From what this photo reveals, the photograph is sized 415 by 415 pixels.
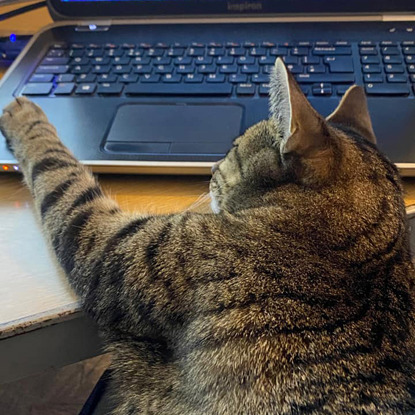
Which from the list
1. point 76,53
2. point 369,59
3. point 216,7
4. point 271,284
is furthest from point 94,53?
point 271,284

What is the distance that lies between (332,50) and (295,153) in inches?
16.1

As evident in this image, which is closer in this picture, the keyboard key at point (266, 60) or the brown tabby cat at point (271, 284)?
the brown tabby cat at point (271, 284)

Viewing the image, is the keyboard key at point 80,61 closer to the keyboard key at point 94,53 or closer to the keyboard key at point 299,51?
the keyboard key at point 94,53

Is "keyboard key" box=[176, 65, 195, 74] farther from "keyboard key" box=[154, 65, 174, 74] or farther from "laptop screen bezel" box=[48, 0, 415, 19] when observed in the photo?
"laptop screen bezel" box=[48, 0, 415, 19]

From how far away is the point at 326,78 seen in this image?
87 cm

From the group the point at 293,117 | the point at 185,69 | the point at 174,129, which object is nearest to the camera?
the point at 293,117

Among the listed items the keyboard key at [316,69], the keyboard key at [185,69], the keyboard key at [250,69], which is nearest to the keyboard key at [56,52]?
the keyboard key at [185,69]

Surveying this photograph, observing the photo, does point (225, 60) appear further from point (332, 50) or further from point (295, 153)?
point (295, 153)

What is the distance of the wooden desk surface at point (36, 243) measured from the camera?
0.61 m

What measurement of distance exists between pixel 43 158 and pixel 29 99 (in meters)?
0.13

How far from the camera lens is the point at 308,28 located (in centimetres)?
98

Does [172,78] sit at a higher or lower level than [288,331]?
higher

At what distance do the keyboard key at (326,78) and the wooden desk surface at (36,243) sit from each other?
211 millimetres

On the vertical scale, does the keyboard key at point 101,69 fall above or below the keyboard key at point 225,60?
above
